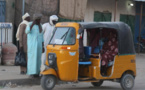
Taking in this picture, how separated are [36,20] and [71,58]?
71.7 inches

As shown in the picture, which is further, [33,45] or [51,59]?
[33,45]

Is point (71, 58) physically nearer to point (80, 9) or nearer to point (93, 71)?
point (93, 71)

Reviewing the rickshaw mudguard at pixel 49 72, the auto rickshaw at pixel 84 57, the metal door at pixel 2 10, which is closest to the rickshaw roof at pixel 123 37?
the auto rickshaw at pixel 84 57

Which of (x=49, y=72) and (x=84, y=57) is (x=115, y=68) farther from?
(x=49, y=72)

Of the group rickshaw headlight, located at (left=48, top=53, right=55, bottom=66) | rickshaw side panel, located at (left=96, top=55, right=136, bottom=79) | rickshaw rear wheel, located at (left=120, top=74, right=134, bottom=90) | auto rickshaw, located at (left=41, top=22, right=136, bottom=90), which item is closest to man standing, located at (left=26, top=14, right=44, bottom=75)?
auto rickshaw, located at (left=41, top=22, right=136, bottom=90)

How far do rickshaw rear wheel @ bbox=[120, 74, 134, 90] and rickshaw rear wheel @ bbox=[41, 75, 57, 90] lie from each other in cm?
193

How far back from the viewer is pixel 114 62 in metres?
9.87

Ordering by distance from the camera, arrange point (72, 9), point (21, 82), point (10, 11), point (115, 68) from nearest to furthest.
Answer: point (115, 68), point (21, 82), point (10, 11), point (72, 9)

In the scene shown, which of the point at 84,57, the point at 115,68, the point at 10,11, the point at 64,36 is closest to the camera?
the point at 64,36

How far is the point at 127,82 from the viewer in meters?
10.2

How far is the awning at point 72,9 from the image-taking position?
16891 millimetres

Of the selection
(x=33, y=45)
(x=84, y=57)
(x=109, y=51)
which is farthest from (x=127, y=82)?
(x=33, y=45)

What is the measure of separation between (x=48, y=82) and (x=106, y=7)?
12.3m

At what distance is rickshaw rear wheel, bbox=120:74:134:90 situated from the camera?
33.1ft
